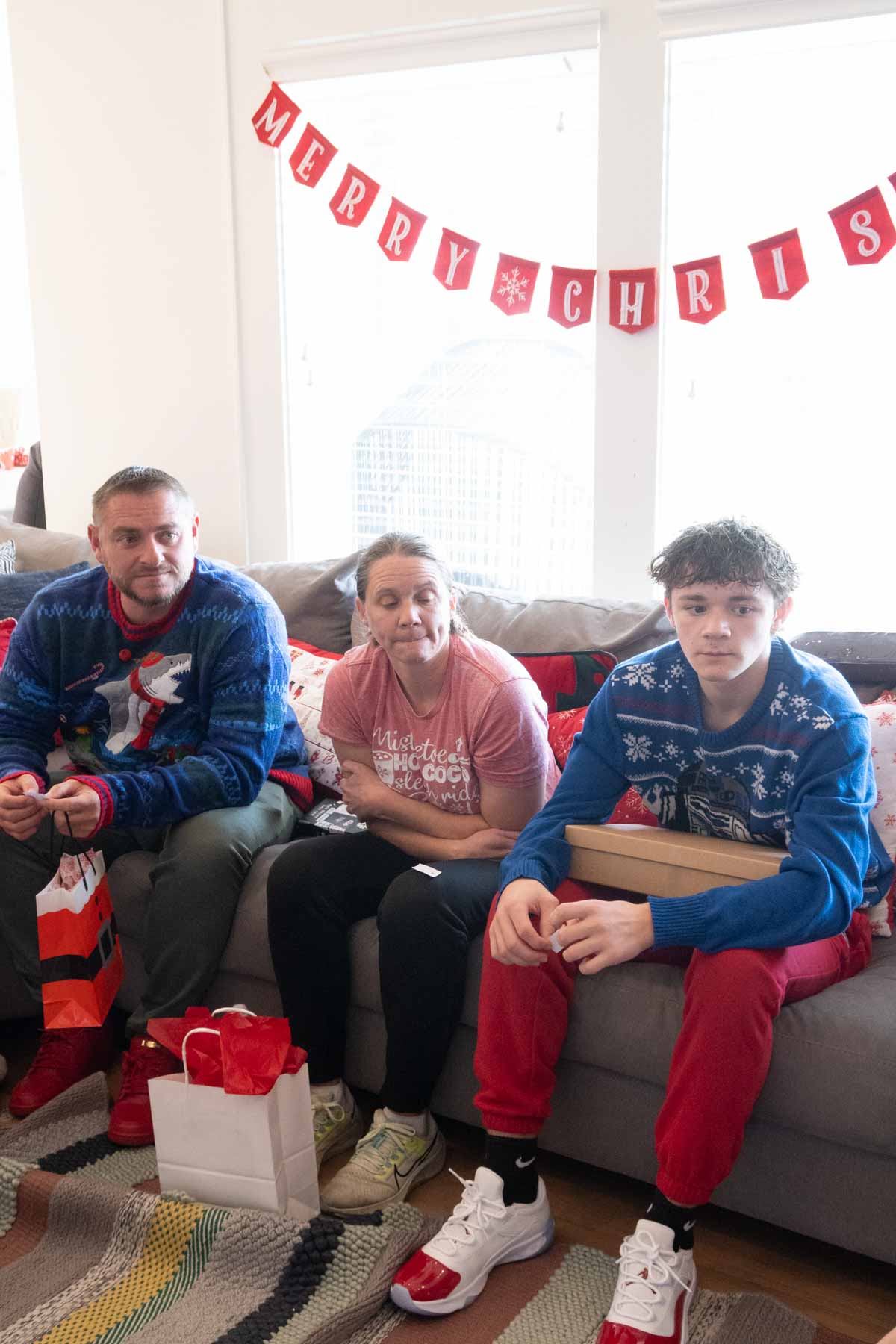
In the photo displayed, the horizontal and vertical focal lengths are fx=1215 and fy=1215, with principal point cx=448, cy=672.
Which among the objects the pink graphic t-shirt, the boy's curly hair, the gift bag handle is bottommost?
the gift bag handle

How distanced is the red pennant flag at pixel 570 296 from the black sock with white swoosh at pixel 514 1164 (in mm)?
1901

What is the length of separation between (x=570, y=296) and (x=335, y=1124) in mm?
1933

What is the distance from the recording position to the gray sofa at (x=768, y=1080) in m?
1.59

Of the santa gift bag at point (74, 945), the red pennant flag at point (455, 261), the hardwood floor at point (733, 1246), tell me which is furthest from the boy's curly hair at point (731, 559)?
the red pennant flag at point (455, 261)

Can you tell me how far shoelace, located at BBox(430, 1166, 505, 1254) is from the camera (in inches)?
64.9

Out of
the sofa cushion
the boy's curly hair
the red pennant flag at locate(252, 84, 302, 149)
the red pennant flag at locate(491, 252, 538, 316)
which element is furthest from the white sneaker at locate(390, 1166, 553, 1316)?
the red pennant flag at locate(252, 84, 302, 149)

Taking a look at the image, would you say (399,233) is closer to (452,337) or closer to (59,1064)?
(452,337)

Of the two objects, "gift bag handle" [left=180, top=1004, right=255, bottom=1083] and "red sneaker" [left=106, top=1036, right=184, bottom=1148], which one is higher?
"gift bag handle" [left=180, top=1004, right=255, bottom=1083]

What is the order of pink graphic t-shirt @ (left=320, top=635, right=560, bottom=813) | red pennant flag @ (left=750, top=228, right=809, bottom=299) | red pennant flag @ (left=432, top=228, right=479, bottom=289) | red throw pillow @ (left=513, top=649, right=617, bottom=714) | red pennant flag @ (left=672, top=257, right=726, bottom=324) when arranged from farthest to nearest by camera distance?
red pennant flag @ (left=432, top=228, right=479, bottom=289) → red pennant flag @ (left=672, top=257, right=726, bottom=324) → red pennant flag @ (left=750, top=228, right=809, bottom=299) → red throw pillow @ (left=513, top=649, right=617, bottom=714) → pink graphic t-shirt @ (left=320, top=635, right=560, bottom=813)

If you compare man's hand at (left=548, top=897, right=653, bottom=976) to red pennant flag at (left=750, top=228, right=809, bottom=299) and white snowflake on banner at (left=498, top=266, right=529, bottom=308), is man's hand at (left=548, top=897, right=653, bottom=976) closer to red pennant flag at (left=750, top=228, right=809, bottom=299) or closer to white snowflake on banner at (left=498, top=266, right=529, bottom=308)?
red pennant flag at (left=750, top=228, right=809, bottom=299)

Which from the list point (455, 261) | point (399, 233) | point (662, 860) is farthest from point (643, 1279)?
point (399, 233)

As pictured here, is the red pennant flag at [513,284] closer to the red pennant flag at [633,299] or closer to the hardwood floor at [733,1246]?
the red pennant flag at [633,299]

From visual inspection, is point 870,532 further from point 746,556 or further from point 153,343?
point 153,343

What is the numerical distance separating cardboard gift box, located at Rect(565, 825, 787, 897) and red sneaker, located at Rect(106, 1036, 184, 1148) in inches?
30.6
